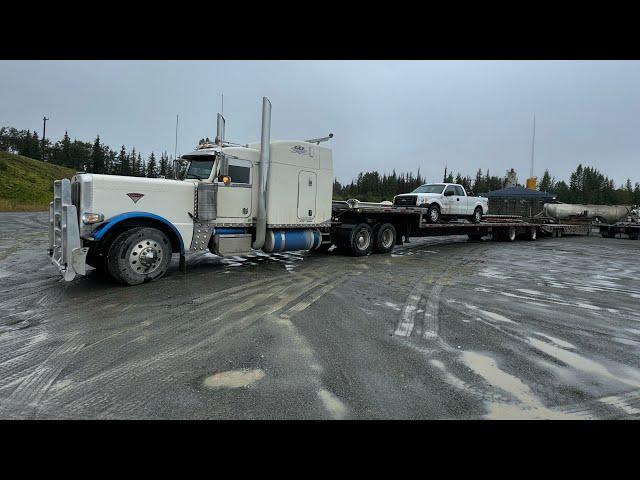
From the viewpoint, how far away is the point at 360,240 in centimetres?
1352

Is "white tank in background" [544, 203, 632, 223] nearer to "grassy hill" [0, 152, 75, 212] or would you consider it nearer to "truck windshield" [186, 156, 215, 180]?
"truck windshield" [186, 156, 215, 180]

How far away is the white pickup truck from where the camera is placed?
685 inches

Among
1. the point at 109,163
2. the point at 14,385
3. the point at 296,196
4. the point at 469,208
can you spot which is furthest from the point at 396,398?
the point at 109,163

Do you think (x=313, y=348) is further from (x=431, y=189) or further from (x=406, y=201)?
(x=431, y=189)

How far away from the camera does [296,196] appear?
443 inches

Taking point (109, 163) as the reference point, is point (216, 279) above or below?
below

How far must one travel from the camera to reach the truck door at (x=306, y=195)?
37.3ft

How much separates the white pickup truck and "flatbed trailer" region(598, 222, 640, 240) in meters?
16.4

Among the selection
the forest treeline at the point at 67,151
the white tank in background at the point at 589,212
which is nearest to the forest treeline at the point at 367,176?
the forest treeline at the point at 67,151

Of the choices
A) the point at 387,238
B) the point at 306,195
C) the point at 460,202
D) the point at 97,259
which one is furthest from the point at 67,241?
the point at 460,202

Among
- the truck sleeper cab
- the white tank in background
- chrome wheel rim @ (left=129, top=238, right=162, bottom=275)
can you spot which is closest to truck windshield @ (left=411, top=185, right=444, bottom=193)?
the truck sleeper cab

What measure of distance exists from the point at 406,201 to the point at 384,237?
3713 millimetres
